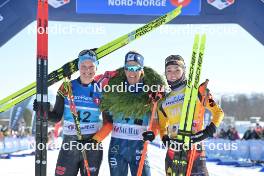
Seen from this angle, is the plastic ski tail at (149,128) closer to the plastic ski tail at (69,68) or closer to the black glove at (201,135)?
the black glove at (201,135)

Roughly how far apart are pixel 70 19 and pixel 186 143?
495 centimetres

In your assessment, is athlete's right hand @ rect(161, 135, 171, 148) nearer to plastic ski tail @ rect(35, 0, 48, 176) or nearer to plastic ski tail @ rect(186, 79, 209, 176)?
plastic ski tail @ rect(186, 79, 209, 176)

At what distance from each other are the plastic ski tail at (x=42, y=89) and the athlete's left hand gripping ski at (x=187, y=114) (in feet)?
4.80

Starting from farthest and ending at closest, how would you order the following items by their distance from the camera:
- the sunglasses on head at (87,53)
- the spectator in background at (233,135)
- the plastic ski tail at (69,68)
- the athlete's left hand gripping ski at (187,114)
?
1. the spectator in background at (233,135)
2. the plastic ski tail at (69,68)
3. the sunglasses on head at (87,53)
4. the athlete's left hand gripping ski at (187,114)

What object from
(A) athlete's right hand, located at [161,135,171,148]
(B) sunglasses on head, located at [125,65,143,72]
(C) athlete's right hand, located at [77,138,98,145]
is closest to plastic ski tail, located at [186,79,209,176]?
(A) athlete's right hand, located at [161,135,171,148]

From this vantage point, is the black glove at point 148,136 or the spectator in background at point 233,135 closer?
the black glove at point 148,136

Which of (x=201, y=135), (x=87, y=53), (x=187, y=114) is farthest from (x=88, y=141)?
(x=201, y=135)

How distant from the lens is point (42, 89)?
4.77m

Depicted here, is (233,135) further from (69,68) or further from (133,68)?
(133,68)

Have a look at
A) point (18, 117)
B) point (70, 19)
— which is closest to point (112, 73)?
point (70, 19)

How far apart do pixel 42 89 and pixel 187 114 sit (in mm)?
1596

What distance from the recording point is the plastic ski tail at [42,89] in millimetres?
4766

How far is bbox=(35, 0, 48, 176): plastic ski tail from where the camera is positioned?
4766 mm

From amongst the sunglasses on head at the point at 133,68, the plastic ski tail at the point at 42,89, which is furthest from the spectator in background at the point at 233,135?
the plastic ski tail at the point at 42,89
